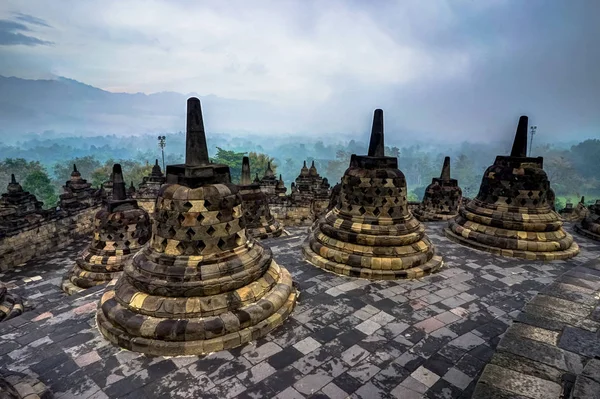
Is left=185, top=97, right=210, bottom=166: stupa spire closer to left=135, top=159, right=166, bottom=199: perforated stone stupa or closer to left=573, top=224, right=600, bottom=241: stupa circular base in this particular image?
A: left=573, top=224, right=600, bottom=241: stupa circular base

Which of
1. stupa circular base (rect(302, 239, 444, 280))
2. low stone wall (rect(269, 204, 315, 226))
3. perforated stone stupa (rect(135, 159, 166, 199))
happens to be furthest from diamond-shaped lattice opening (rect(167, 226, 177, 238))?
perforated stone stupa (rect(135, 159, 166, 199))

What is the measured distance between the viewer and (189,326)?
4695 mm

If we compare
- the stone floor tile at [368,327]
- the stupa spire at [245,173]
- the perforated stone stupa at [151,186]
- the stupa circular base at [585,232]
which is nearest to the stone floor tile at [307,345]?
the stone floor tile at [368,327]

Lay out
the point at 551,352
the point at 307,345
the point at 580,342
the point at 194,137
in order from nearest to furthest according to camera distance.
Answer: the point at 551,352 < the point at 580,342 < the point at 307,345 < the point at 194,137

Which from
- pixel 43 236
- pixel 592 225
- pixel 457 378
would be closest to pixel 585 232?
pixel 592 225

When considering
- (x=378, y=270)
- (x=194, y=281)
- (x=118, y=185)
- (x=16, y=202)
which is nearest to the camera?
(x=194, y=281)

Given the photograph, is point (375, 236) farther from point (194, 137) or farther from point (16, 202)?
point (16, 202)

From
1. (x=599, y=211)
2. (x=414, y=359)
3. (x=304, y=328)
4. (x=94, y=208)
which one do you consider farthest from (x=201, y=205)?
(x=94, y=208)

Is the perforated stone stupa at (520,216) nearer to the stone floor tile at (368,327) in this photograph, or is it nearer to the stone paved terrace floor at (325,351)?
the stone paved terrace floor at (325,351)

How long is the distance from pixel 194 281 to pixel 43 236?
16394 millimetres

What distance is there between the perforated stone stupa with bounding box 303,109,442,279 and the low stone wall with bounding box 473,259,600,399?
3.56m

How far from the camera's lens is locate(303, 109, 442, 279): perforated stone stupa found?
7.45m

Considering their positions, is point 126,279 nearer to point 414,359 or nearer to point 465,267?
point 414,359

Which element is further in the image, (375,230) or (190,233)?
(375,230)
